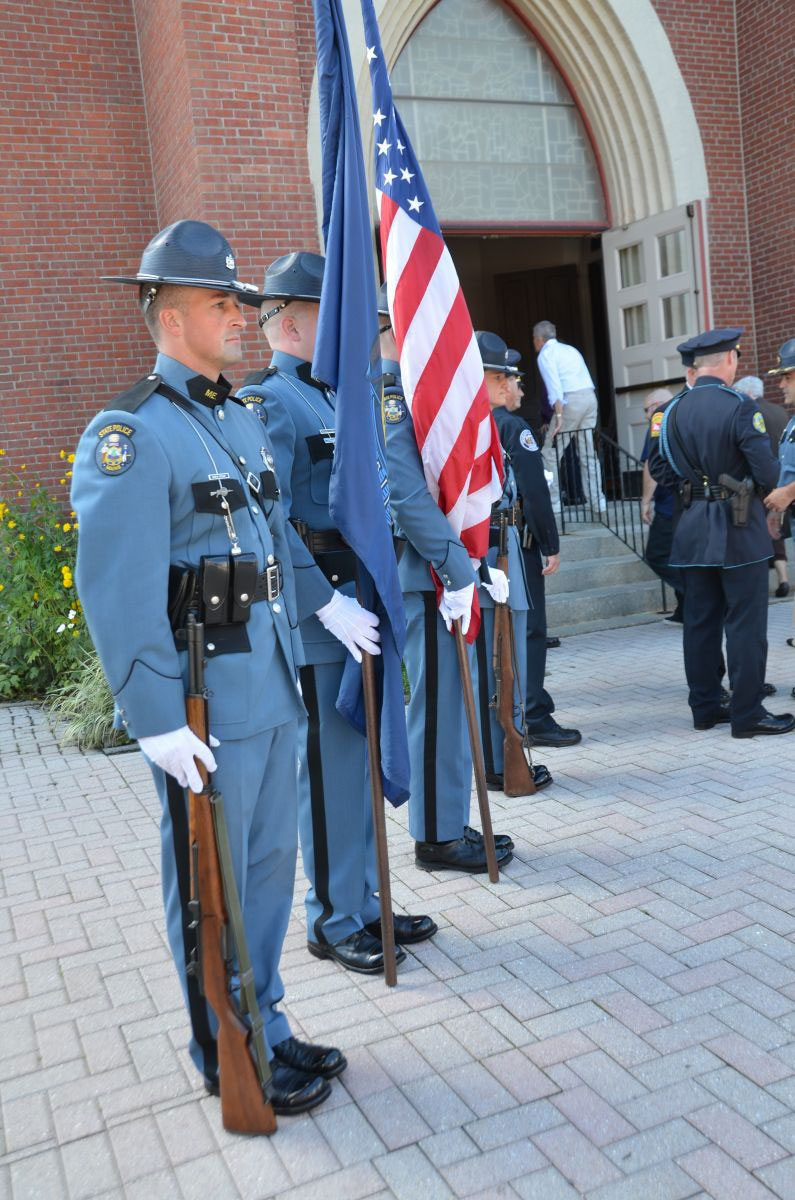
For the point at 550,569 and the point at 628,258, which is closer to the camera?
the point at 550,569

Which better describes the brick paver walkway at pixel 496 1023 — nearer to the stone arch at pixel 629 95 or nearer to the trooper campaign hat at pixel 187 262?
the trooper campaign hat at pixel 187 262

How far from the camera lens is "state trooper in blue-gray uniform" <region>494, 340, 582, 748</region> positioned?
5176 millimetres

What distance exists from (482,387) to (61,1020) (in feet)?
8.24

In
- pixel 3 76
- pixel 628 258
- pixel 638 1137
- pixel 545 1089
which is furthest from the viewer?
pixel 628 258

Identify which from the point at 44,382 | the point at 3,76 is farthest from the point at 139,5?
the point at 44,382

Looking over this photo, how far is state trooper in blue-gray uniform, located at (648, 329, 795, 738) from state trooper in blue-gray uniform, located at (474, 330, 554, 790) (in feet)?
3.54

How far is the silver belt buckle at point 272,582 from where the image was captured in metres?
2.54

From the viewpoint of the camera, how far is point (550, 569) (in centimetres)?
568

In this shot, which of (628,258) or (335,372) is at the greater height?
(628,258)

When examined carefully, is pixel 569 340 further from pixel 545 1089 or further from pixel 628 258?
pixel 545 1089

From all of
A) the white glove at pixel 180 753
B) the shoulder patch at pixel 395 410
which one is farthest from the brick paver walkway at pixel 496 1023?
the shoulder patch at pixel 395 410

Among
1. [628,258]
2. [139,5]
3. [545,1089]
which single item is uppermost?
[139,5]

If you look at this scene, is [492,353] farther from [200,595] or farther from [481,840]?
[200,595]

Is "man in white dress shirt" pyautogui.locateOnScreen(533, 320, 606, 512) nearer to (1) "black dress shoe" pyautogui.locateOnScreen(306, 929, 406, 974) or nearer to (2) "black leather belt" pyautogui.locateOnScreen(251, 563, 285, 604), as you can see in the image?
(1) "black dress shoe" pyautogui.locateOnScreen(306, 929, 406, 974)
